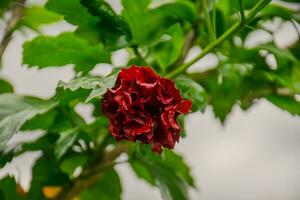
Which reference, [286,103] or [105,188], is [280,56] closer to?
[286,103]

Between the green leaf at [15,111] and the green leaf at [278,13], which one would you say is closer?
the green leaf at [15,111]

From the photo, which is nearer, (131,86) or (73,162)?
(131,86)

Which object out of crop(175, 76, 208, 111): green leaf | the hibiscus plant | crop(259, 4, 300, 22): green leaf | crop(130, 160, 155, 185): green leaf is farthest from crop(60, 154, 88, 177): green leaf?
crop(259, 4, 300, 22): green leaf

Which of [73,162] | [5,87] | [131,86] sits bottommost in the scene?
[73,162]

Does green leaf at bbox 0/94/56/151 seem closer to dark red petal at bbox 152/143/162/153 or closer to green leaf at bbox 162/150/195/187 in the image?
dark red petal at bbox 152/143/162/153

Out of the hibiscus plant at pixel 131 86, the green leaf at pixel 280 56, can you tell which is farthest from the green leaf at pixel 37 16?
the green leaf at pixel 280 56

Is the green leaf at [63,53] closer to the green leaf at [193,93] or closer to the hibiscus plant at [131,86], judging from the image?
the hibiscus plant at [131,86]

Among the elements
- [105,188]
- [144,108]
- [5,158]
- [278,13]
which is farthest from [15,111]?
[278,13]
